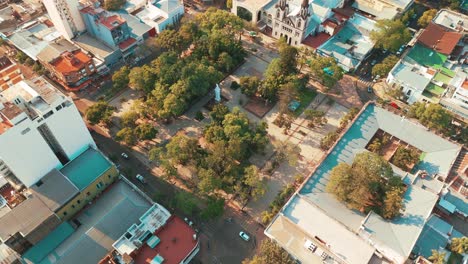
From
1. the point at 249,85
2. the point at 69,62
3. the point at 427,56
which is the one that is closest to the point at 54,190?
the point at 69,62

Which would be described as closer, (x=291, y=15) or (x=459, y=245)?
(x=459, y=245)

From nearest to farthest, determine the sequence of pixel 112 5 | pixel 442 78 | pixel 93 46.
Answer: pixel 442 78
pixel 93 46
pixel 112 5

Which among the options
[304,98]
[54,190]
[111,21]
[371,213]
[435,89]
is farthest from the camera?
[111,21]

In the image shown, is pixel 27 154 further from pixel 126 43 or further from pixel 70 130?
pixel 126 43

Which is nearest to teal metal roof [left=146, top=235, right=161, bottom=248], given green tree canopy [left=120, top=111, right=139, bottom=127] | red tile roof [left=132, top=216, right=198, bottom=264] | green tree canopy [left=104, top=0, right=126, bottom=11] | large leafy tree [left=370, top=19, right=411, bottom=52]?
red tile roof [left=132, top=216, right=198, bottom=264]

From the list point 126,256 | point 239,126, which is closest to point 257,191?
point 239,126

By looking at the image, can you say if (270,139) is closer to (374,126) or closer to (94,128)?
(374,126)
